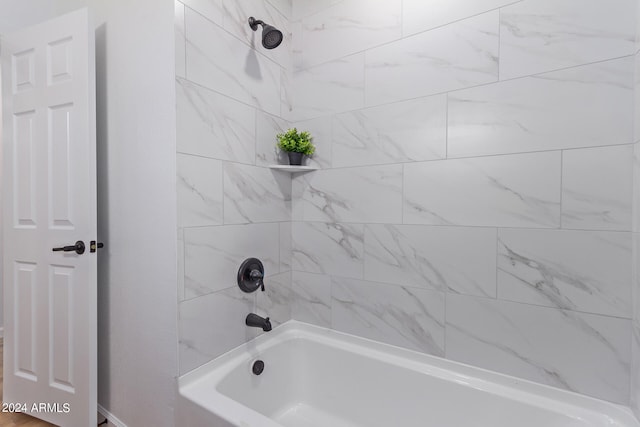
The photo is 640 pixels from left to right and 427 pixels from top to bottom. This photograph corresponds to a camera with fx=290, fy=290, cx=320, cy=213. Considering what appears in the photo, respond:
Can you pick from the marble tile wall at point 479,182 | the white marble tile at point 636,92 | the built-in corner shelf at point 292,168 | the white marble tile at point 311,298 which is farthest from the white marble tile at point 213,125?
the white marble tile at point 636,92

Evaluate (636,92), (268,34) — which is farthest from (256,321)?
(636,92)

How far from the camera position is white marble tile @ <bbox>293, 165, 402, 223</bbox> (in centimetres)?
153

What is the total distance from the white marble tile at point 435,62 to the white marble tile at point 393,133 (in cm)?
7

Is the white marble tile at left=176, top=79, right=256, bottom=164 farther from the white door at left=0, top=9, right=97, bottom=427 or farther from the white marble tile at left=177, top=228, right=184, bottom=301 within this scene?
the white door at left=0, top=9, right=97, bottom=427

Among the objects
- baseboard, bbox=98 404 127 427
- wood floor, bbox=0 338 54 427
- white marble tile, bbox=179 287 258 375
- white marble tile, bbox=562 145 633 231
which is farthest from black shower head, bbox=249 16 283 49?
wood floor, bbox=0 338 54 427

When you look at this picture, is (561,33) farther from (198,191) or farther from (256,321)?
(256,321)

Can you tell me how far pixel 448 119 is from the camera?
1377 mm

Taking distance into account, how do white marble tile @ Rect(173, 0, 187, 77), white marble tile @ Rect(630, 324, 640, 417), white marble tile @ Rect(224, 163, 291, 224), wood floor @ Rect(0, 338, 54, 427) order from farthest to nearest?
wood floor @ Rect(0, 338, 54, 427), white marble tile @ Rect(224, 163, 291, 224), white marble tile @ Rect(173, 0, 187, 77), white marble tile @ Rect(630, 324, 640, 417)

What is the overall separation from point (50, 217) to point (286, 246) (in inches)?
50.5

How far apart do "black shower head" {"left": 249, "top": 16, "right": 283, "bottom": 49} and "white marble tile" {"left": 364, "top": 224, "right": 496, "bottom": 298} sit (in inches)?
42.8

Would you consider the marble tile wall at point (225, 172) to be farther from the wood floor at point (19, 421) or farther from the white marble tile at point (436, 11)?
the wood floor at point (19, 421)

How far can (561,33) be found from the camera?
3.80 feet

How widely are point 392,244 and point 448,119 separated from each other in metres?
0.67

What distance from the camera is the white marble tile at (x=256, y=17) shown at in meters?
1.47
